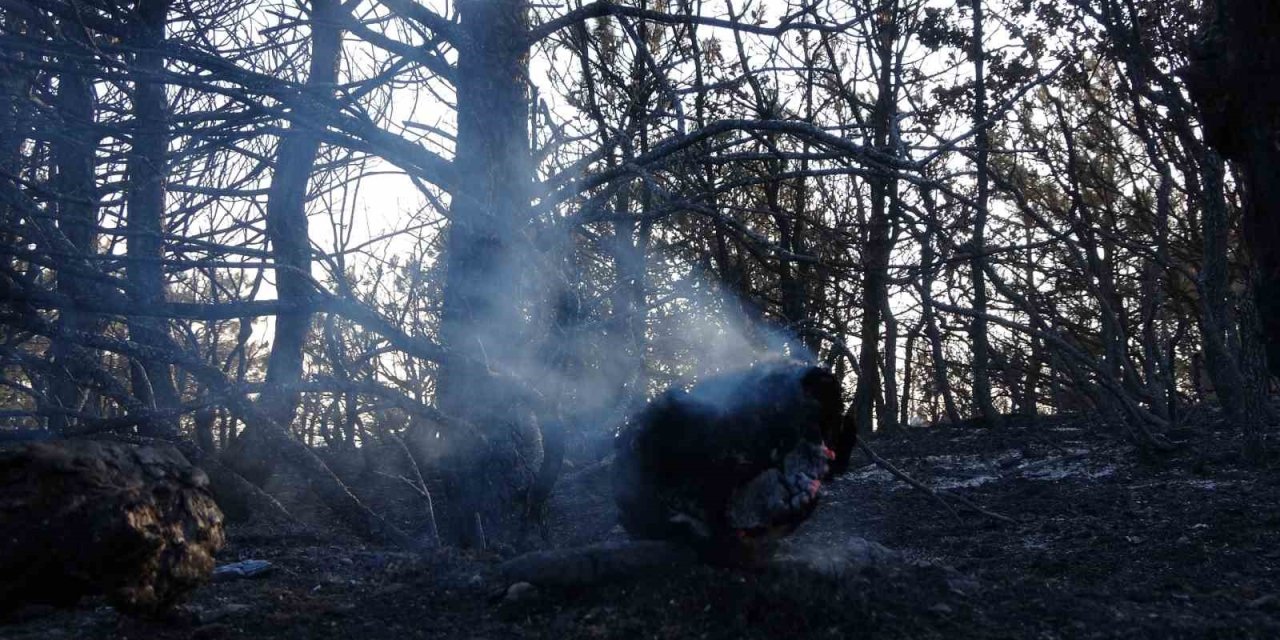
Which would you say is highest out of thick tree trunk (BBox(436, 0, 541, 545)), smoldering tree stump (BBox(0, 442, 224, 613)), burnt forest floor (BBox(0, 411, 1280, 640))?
thick tree trunk (BBox(436, 0, 541, 545))

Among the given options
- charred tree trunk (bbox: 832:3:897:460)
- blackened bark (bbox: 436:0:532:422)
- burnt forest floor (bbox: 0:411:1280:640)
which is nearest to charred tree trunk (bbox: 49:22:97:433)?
burnt forest floor (bbox: 0:411:1280:640)

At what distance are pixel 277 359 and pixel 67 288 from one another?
1293mm

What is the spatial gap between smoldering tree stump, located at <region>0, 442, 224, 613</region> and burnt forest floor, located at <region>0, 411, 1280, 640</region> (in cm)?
25

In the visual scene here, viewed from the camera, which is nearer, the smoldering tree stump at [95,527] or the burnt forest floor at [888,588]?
the smoldering tree stump at [95,527]

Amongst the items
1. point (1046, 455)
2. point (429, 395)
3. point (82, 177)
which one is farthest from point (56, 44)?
point (1046, 455)

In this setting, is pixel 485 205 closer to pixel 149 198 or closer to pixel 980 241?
pixel 149 198

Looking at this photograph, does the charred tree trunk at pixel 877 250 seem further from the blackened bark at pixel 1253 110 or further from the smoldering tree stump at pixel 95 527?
the smoldering tree stump at pixel 95 527

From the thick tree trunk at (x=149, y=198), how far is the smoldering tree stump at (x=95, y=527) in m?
0.87

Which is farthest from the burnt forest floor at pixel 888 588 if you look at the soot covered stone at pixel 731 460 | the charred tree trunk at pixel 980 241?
the charred tree trunk at pixel 980 241

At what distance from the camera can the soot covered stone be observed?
10.1 feet

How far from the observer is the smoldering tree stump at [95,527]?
2426 millimetres

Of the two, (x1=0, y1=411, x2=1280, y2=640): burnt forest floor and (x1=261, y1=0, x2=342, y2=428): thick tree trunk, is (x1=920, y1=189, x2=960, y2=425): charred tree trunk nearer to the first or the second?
(x1=0, y1=411, x2=1280, y2=640): burnt forest floor

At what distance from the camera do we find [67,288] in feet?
18.4

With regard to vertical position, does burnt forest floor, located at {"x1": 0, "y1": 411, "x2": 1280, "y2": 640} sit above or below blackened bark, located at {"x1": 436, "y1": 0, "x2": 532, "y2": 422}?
below
